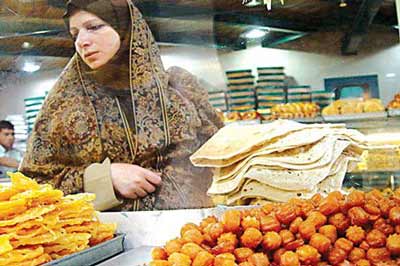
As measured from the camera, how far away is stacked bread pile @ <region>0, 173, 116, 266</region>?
1022 mm

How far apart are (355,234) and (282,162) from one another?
0.40m

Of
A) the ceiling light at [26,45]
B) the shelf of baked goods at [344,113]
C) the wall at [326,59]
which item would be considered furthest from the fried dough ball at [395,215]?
the ceiling light at [26,45]

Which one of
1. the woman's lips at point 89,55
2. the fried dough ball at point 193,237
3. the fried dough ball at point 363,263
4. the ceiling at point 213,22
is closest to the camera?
the fried dough ball at point 363,263

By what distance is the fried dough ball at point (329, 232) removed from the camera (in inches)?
34.5

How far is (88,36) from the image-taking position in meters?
1.89

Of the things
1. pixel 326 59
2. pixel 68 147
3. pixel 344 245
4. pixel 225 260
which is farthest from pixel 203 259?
pixel 326 59

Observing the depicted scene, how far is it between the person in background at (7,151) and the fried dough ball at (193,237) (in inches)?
52.8

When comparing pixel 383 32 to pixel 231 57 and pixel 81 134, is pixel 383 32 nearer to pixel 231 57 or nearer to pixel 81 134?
pixel 231 57

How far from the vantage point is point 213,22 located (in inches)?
74.0

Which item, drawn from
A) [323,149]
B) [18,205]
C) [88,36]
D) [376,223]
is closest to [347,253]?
[376,223]

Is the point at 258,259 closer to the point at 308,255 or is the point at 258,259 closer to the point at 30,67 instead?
the point at 308,255

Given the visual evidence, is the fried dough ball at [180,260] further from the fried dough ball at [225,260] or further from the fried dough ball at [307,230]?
the fried dough ball at [307,230]

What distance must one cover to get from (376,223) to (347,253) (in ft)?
0.30

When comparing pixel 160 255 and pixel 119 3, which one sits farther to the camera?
pixel 119 3
